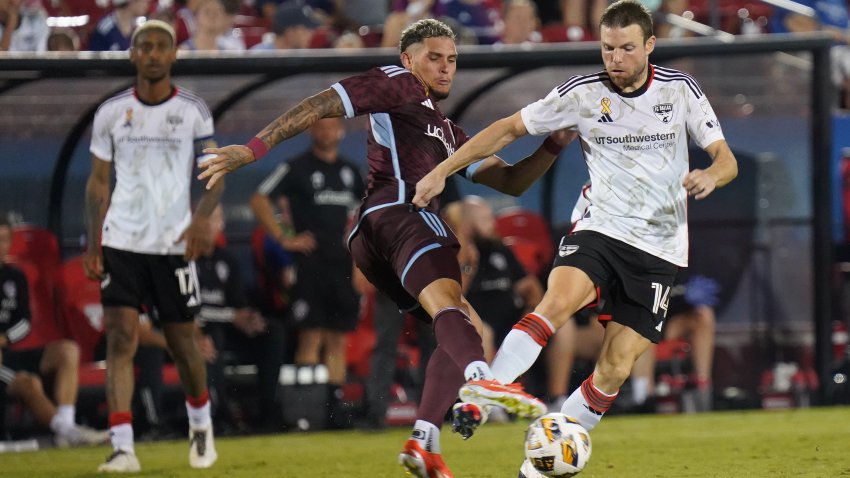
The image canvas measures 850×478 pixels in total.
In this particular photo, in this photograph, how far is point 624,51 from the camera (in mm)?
5980

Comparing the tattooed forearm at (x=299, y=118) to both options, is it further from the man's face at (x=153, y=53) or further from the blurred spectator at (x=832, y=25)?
the blurred spectator at (x=832, y=25)

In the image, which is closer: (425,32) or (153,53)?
(425,32)

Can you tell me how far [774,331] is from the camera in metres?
11.7

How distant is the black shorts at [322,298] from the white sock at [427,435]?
5101 mm

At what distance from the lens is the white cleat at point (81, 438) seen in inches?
392

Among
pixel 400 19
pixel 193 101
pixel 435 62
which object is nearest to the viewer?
pixel 435 62

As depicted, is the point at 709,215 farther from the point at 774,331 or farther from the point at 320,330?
the point at 320,330

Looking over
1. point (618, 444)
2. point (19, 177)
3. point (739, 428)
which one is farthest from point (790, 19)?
point (19, 177)

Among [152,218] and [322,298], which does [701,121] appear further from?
[322,298]

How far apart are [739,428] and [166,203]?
4.44m

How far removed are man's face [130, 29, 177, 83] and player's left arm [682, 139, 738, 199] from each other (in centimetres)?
352

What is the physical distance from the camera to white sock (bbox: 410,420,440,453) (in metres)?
5.66

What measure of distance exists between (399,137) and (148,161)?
248 centimetres

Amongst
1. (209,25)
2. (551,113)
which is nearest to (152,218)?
(551,113)
